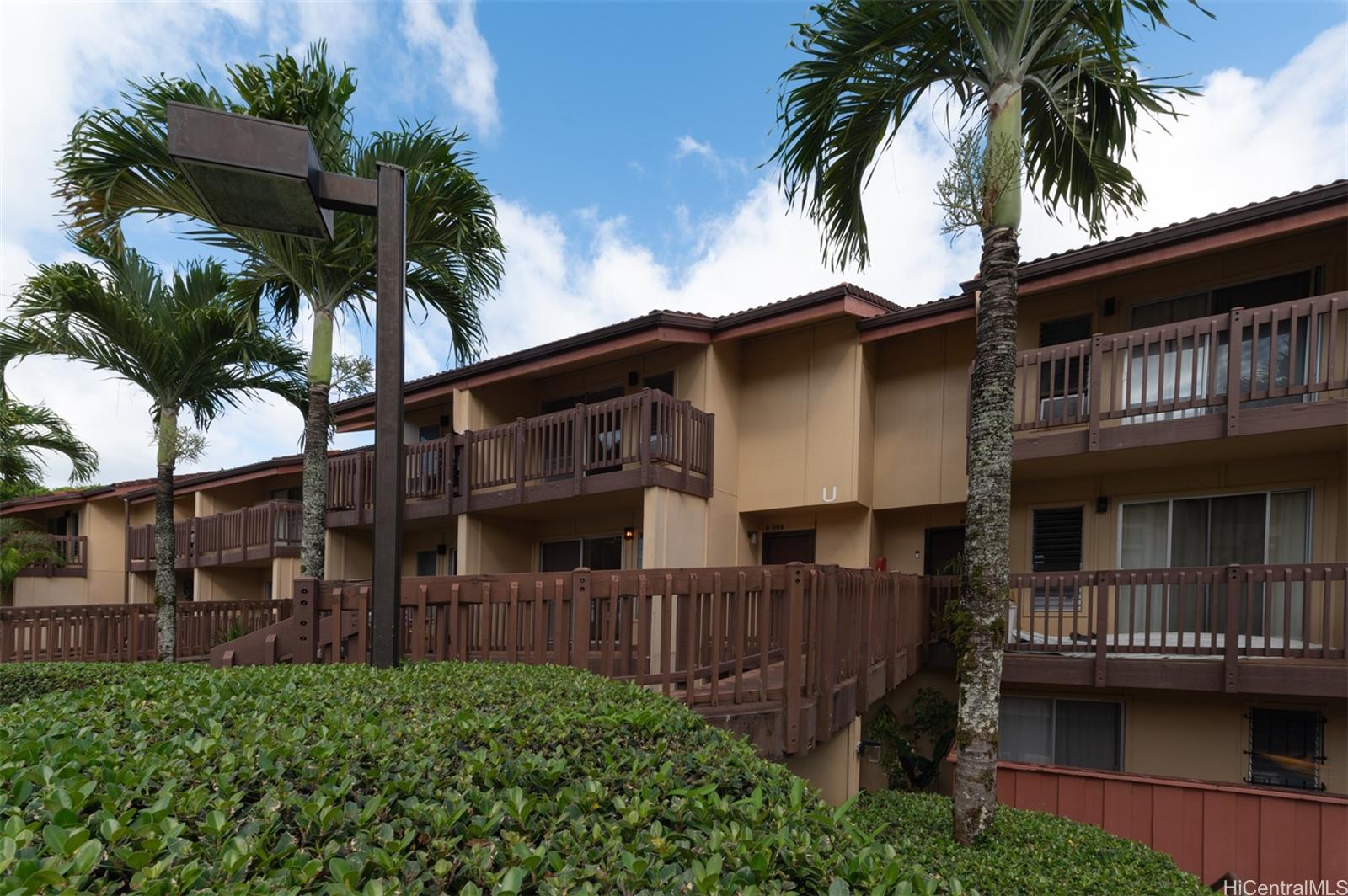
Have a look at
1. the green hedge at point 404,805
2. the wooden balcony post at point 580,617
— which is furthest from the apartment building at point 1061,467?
the green hedge at point 404,805

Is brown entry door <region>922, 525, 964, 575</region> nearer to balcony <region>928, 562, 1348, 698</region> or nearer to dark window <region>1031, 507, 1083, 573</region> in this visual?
dark window <region>1031, 507, 1083, 573</region>

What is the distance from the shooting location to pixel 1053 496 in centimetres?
1242

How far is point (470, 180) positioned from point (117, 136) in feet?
14.5

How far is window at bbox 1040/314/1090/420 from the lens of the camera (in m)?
10.9

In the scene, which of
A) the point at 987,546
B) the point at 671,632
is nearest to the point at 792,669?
the point at 671,632

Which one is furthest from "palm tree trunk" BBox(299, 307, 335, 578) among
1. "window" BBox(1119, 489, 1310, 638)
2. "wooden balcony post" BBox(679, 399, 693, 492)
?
"window" BBox(1119, 489, 1310, 638)

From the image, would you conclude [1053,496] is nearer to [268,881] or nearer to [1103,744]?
[1103,744]

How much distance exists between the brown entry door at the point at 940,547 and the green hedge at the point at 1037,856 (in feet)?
19.3

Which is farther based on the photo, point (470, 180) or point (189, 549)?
point (189, 549)

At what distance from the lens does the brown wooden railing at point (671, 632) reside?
20.4 ft

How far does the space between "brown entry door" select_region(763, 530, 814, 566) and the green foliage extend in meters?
3.27

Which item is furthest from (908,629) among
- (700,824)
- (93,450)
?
(93,450)

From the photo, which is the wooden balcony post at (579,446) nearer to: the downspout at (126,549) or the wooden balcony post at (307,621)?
the wooden balcony post at (307,621)

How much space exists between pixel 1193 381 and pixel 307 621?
37.1 feet
